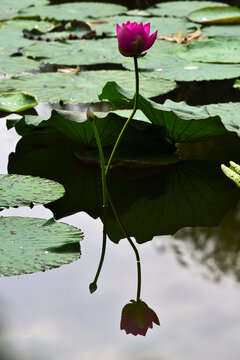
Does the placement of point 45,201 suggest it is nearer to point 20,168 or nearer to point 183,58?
point 20,168

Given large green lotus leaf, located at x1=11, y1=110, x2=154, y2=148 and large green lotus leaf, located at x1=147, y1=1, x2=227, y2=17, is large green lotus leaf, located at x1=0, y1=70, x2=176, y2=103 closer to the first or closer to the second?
large green lotus leaf, located at x1=11, y1=110, x2=154, y2=148

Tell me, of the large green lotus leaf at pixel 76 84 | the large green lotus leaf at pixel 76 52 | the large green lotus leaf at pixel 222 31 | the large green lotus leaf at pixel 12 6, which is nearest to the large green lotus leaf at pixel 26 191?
the large green lotus leaf at pixel 76 84

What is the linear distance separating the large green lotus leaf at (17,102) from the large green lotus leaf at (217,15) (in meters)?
2.01

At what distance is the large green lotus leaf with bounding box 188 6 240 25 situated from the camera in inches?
160

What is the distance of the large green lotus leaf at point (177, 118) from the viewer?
5.92ft

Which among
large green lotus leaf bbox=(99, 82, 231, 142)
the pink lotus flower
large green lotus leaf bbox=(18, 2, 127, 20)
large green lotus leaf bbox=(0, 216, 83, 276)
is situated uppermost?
the pink lotus flower

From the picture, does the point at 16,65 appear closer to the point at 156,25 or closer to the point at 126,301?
the point at 156,25

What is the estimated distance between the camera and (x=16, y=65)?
3.16 meters

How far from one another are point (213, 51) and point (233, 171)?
5.35 ft

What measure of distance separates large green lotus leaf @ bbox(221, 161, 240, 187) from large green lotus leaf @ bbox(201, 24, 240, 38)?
6.78 ft

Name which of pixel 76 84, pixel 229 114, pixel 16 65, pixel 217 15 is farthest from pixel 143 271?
pixel 217 15

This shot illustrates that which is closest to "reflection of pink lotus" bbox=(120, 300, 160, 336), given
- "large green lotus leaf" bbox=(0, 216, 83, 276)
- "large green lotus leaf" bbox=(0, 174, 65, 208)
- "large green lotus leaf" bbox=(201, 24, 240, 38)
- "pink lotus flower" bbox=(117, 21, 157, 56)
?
"large green lotus leaf" bbox=(0, 216, 83, 276)

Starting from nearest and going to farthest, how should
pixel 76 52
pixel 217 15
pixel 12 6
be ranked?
1. pixel 76 52
2. pixel 217 15
3. pixel 12 6

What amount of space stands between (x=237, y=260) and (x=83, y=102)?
1.21 metres
